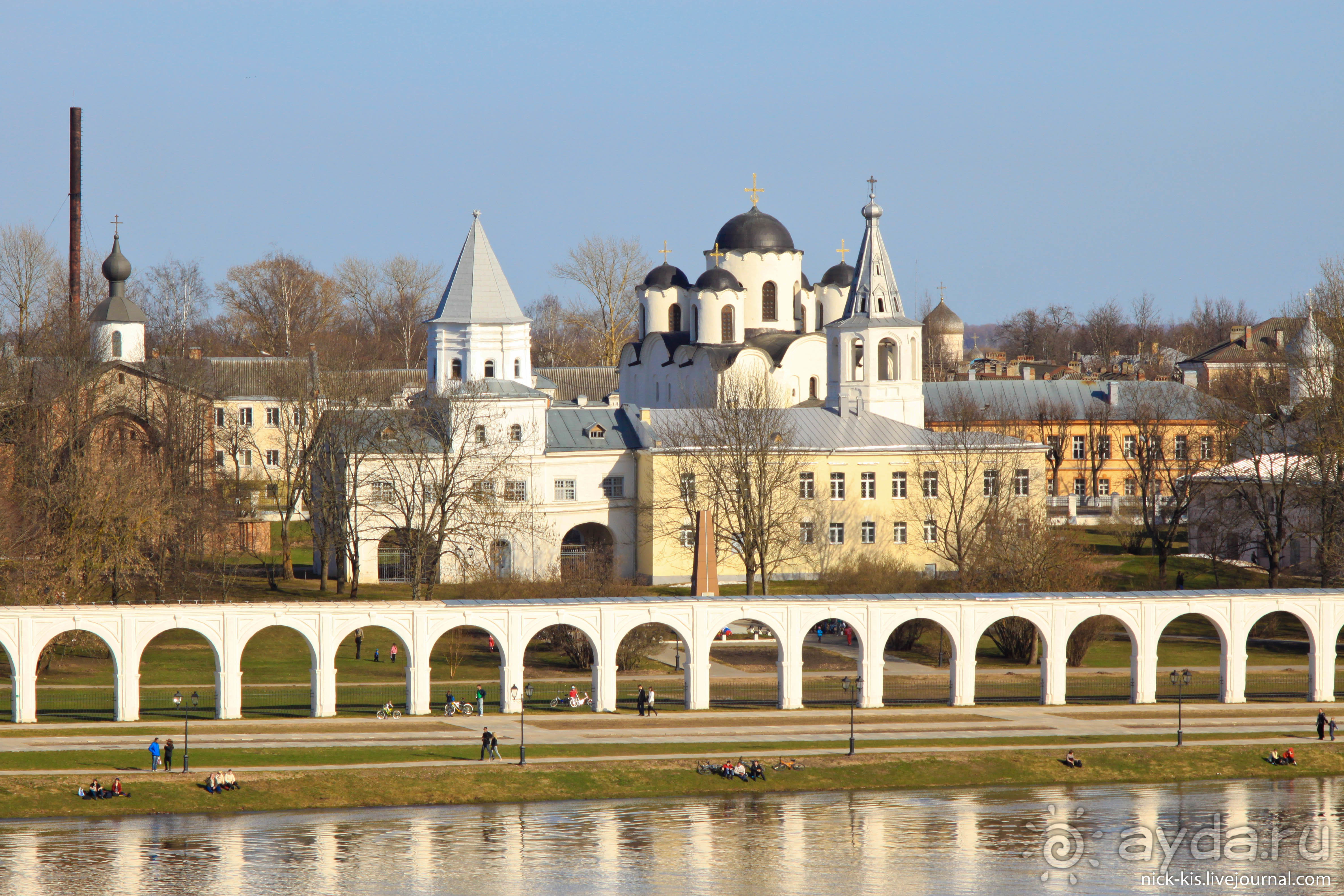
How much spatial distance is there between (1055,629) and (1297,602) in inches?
268

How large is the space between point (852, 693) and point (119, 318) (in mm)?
46590

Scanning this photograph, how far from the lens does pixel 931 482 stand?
70.1m

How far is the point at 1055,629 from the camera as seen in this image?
159ft

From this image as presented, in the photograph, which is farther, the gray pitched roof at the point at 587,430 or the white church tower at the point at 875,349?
the white church tower at the point at 875,349

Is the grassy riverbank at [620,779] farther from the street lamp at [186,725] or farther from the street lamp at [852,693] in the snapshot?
the street lamp at [186,725]

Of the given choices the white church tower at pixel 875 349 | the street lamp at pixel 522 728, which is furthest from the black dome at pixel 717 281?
the street lamp at pixel 522 728

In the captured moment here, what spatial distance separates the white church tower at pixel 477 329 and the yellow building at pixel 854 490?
5.92 meters

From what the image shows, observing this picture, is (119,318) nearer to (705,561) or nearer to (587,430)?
(587,430)

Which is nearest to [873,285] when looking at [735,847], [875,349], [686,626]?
[875,349]

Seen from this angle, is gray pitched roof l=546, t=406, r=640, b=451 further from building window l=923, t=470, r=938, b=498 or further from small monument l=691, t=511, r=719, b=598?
small monument l=691, t=511, r=719, b=598

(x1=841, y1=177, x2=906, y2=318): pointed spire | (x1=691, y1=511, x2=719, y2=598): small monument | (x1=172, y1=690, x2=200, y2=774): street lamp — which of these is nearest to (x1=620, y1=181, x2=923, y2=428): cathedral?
(x1=841, y1=177, x2=906, y2=318): pointed spire

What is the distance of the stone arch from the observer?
159 ft

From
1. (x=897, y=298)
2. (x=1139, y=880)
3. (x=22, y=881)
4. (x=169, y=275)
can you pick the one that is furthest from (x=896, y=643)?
(x=169, y=275)

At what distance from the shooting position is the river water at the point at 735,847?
105ft
